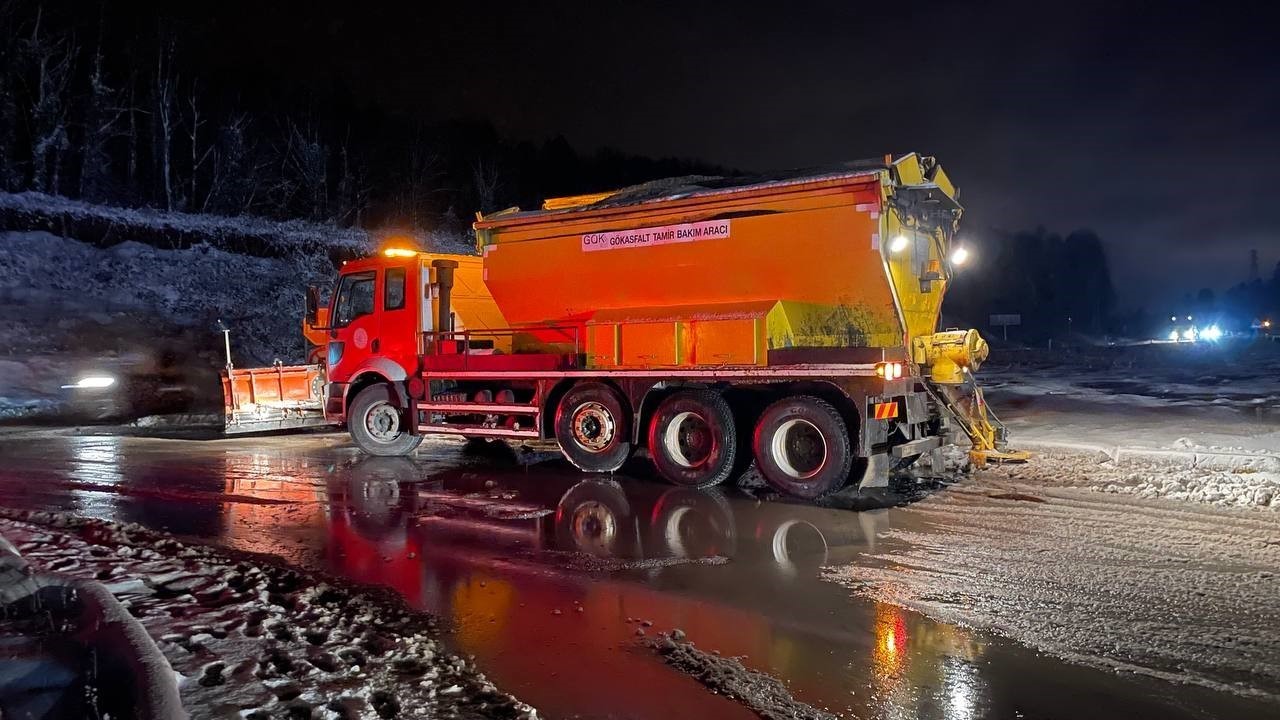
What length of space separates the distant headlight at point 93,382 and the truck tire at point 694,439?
725 inches

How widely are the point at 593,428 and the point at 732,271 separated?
2759 mm

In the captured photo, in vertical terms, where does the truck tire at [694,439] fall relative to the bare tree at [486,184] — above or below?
below

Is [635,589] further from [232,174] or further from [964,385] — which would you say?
Answer: [232,174]

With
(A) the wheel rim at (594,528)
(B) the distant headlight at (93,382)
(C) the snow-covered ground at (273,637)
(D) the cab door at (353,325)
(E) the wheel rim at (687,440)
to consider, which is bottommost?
(C) the snow-covered ground at (273,637)

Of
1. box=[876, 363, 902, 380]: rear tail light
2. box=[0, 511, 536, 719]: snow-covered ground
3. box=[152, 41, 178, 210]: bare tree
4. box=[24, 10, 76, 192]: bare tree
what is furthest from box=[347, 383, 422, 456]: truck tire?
box=[152, 41, 178, 210]: bare tree

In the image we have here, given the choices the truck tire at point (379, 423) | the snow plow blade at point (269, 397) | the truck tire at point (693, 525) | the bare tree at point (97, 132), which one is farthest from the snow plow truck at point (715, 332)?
the bare tree at point (97, 132)

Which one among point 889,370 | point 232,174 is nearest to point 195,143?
point 232,174

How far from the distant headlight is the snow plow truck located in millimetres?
13131

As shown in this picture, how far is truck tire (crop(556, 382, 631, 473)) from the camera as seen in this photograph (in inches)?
420

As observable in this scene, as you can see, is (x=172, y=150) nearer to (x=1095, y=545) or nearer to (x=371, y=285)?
(x=371, y=285)

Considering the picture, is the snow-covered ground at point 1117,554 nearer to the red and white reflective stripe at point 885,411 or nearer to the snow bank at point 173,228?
the red and white reflective stripe at point 885,411

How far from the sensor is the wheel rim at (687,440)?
10.1 metres

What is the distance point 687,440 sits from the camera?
1026cm

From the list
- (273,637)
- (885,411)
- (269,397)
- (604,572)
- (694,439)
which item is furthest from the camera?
(269,397)
